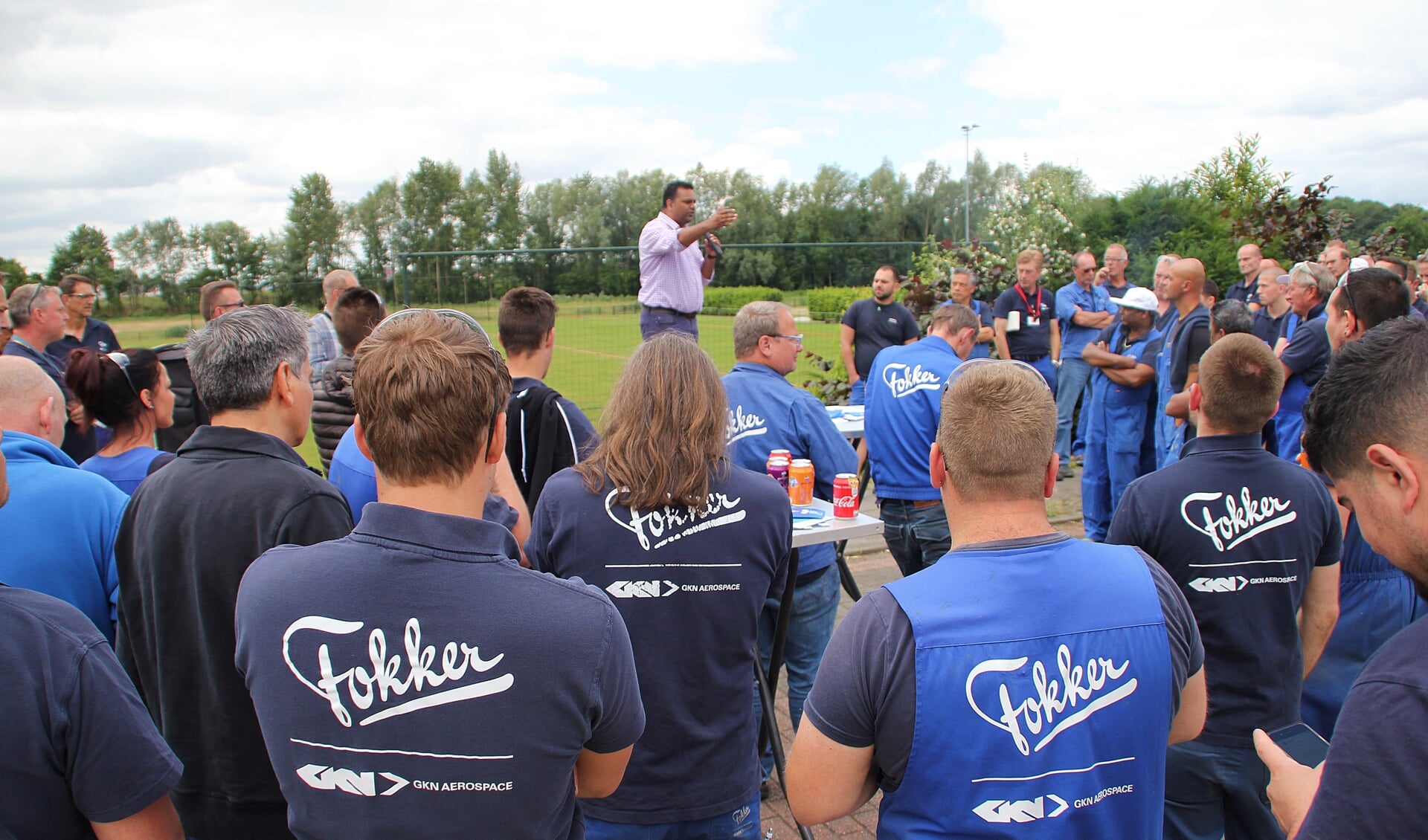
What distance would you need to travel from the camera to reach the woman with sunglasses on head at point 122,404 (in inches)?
113

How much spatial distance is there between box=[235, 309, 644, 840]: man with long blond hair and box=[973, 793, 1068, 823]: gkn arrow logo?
0.65 metres

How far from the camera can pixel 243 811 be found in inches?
76.3

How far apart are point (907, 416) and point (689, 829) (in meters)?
2.88

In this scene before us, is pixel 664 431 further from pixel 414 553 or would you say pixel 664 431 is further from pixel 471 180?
pixel 471 180

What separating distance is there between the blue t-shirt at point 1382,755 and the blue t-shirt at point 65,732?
1682 mm

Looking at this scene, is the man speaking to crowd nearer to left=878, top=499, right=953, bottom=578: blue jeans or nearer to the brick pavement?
the brick pavement

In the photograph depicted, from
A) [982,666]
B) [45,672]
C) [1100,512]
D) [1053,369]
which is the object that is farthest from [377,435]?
[1053,369]

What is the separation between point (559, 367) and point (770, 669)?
455 inches

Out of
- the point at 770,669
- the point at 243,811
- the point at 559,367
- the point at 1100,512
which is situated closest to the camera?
the point at 243,811

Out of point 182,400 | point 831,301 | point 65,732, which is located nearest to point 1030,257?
point 831,301

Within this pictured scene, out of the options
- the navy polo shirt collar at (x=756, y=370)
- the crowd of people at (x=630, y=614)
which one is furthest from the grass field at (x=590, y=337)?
the crowd of people at (x=630, y=614)

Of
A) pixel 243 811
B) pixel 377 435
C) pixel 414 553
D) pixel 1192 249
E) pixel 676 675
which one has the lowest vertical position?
pixel 243 811

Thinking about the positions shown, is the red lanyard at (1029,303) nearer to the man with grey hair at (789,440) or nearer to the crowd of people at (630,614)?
the man with grey hair at (789,440)

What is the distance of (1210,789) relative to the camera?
2455mm
